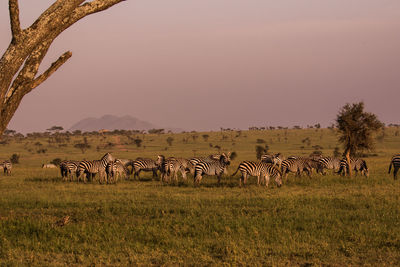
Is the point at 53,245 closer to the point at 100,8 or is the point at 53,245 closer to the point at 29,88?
the point at 29,88

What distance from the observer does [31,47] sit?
369 inches

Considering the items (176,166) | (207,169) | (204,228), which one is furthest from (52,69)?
(176,166)

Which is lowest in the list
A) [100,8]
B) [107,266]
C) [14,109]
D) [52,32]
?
[107,266]

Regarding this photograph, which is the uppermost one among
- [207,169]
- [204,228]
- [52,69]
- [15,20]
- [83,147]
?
[15,20]

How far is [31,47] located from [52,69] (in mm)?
768

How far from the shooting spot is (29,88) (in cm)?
977

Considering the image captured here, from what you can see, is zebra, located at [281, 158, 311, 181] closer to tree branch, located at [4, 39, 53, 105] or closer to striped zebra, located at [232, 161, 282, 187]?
striped zebra, located at [232, 161, 282, 187]

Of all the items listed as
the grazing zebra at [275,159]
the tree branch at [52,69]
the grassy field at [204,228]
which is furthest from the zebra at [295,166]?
the tree branch at [52,69]

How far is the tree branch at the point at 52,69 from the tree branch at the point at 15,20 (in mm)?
1038

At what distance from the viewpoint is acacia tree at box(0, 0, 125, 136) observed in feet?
30.3

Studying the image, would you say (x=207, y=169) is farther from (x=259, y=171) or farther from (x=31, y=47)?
(x=31, y=47)

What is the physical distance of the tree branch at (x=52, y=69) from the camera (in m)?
9.84

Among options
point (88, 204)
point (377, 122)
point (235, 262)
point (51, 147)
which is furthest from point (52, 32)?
point (51, 147)

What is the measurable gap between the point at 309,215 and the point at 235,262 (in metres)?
5.36
